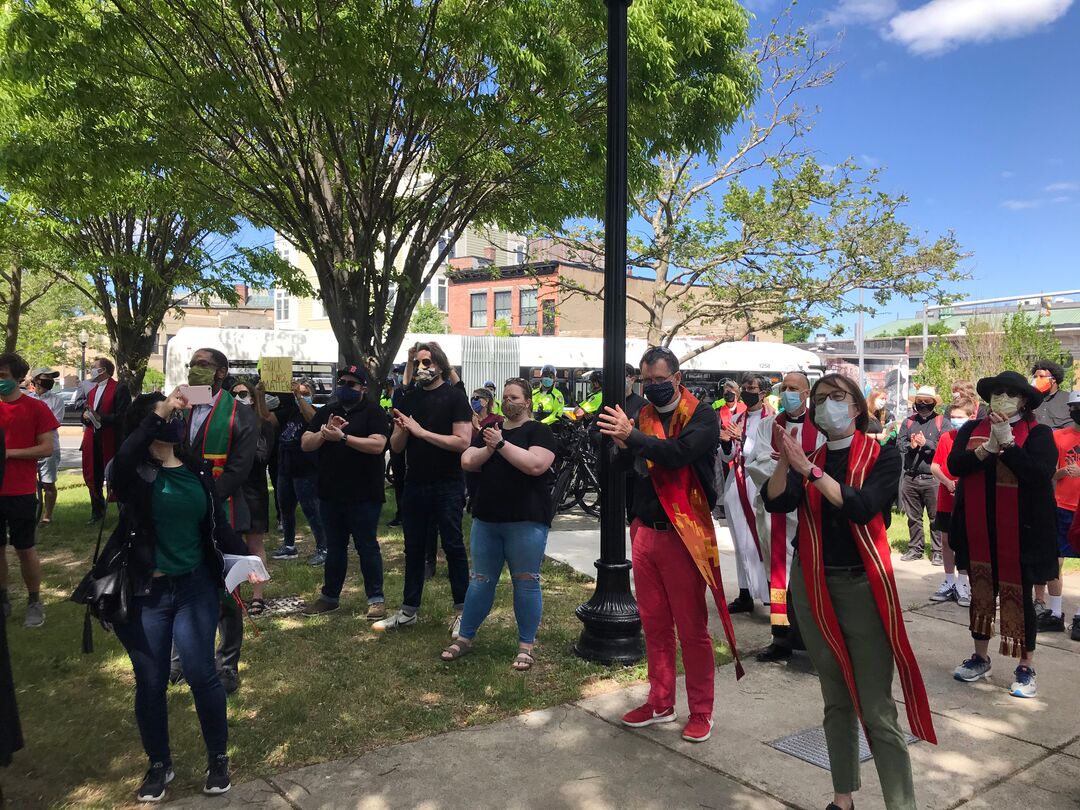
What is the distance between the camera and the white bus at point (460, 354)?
2127cm

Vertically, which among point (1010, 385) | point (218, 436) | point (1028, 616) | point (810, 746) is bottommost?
point (810, 746)

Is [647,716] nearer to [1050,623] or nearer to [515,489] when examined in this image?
[515,489]

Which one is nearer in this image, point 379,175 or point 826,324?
point 379,175

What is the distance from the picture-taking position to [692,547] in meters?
4.10

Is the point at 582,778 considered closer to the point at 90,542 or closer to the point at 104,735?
the point at 104,735

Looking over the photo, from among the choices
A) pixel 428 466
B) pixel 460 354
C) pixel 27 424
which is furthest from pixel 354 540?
pixel 460 354

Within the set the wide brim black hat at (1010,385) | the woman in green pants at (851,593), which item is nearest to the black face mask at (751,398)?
the wide brim black hat at (1010,385)

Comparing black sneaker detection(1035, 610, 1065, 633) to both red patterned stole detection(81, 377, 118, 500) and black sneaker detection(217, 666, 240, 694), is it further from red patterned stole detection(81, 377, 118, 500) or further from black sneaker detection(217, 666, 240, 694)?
red patterned stole detection(81, 377, 118, 500)

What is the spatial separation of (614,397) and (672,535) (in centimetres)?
125

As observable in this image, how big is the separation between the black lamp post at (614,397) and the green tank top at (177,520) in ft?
8.25

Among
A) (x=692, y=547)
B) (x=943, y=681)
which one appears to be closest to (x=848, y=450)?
(x=692, y=547)

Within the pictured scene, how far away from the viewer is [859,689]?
3.14 m

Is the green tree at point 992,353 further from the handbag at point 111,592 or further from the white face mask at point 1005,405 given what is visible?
the handbag at point 111,592

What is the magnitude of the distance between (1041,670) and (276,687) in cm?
486
